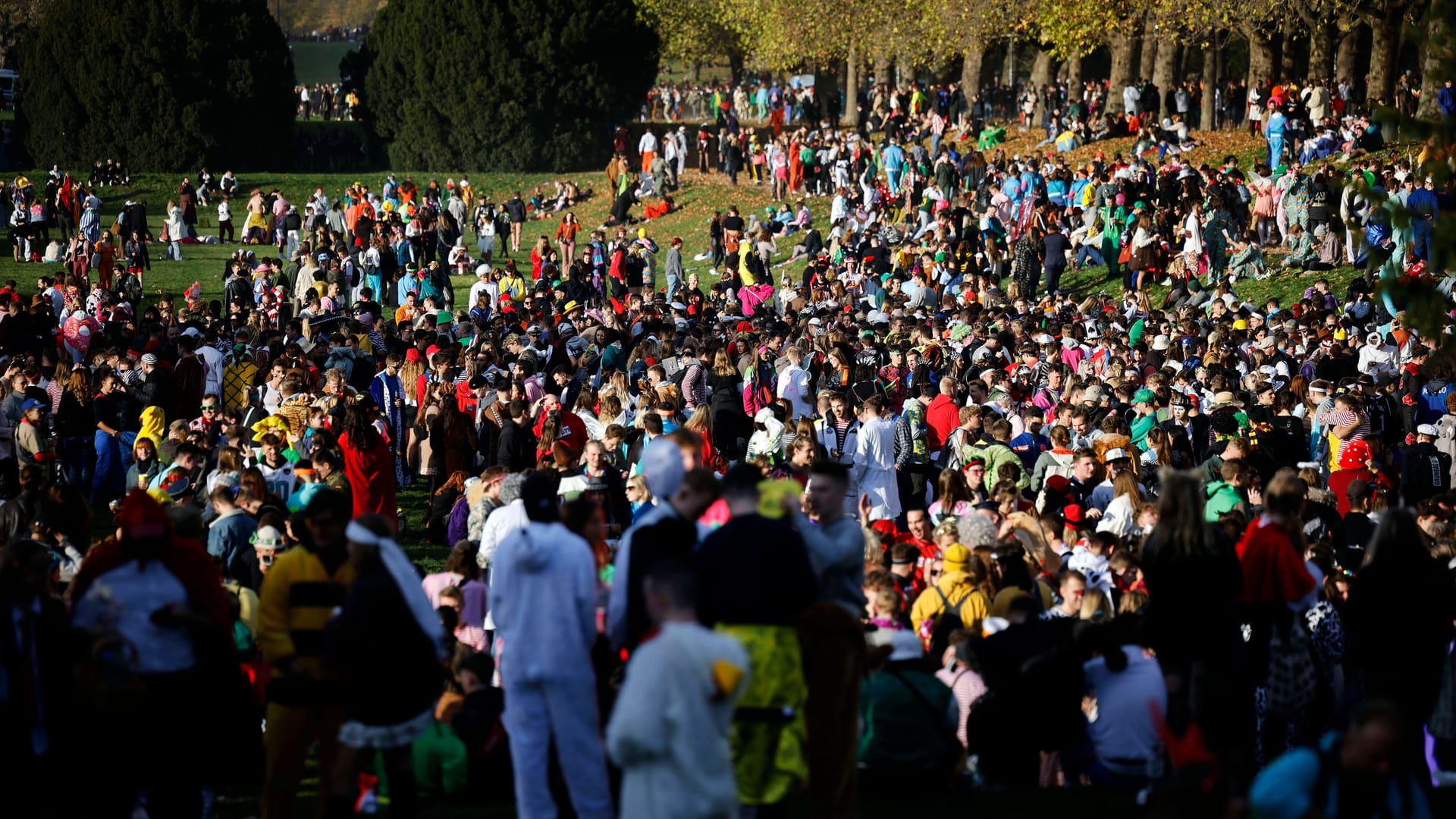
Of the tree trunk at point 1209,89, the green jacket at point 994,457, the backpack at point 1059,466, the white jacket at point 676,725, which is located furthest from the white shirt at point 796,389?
the tree trunk at point 1209,89

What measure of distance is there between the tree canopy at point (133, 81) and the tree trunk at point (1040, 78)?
72.4 ft

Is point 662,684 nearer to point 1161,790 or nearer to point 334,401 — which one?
point 1161,790

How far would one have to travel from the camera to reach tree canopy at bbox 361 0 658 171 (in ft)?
159

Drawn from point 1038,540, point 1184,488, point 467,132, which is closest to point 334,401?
point 1038,540

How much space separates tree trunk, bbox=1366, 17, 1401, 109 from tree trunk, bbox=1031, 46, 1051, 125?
35.0ft

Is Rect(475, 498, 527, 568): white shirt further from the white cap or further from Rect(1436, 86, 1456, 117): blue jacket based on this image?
Rect(1436, 86, 1456, 117): blue jacket

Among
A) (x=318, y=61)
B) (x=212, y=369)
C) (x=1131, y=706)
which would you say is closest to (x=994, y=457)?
(x=1131, y=706)

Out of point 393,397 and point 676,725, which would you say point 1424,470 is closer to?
point 393,397

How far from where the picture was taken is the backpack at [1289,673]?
797 centimetres

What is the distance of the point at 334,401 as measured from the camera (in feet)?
50.3

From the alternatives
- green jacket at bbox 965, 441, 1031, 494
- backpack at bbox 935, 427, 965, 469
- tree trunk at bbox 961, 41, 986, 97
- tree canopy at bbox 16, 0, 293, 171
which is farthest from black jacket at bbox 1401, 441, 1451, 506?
A: tree canopy at bbox 16, 0, 293, 171

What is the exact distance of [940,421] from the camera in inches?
632

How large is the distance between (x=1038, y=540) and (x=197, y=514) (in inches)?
233

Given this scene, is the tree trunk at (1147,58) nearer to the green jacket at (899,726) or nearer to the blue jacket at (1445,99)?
the blue jacket at (1445,99)
